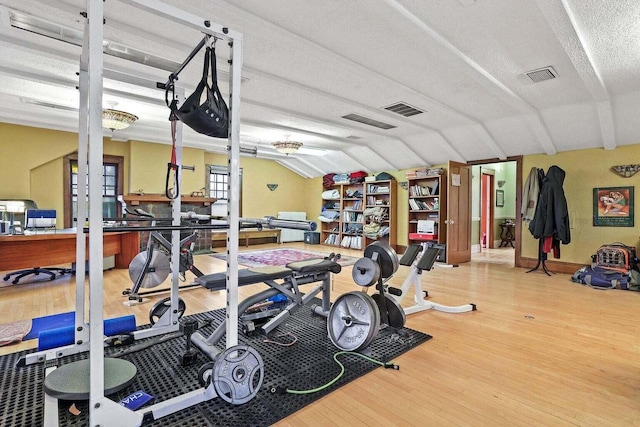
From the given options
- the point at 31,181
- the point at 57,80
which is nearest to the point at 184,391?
the point at 57,80

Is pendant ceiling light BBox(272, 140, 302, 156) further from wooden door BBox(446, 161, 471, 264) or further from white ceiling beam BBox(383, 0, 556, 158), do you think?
white ceiling beam BBox(383, 0, 556, 158)

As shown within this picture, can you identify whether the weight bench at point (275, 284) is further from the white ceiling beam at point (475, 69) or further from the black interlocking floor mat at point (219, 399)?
the white ceiling beam at point (475, 69)

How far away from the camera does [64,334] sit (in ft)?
8.09

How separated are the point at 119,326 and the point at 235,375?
146cm

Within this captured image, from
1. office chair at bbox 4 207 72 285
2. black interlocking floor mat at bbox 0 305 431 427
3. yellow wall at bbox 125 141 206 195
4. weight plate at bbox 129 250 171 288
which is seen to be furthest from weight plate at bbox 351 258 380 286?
yellow wall at bbox 125 141 206 195

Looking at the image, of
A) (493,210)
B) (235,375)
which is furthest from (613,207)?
(235,375)

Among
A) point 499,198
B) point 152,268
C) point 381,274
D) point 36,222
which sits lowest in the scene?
point 152,268

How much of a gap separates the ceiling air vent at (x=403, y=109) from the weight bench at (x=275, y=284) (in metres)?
2.88

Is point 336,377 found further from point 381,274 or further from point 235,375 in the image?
point 381,274

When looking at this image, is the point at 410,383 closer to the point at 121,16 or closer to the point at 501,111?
the point at 121,16

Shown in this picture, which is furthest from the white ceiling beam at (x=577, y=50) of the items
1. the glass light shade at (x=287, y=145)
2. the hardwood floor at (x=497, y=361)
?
the glass light shade at (x=287, y=145)

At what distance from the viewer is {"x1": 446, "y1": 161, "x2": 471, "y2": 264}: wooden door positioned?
6547mm

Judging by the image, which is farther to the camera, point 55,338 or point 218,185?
point 218,185

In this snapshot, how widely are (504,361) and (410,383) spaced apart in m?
0.83
